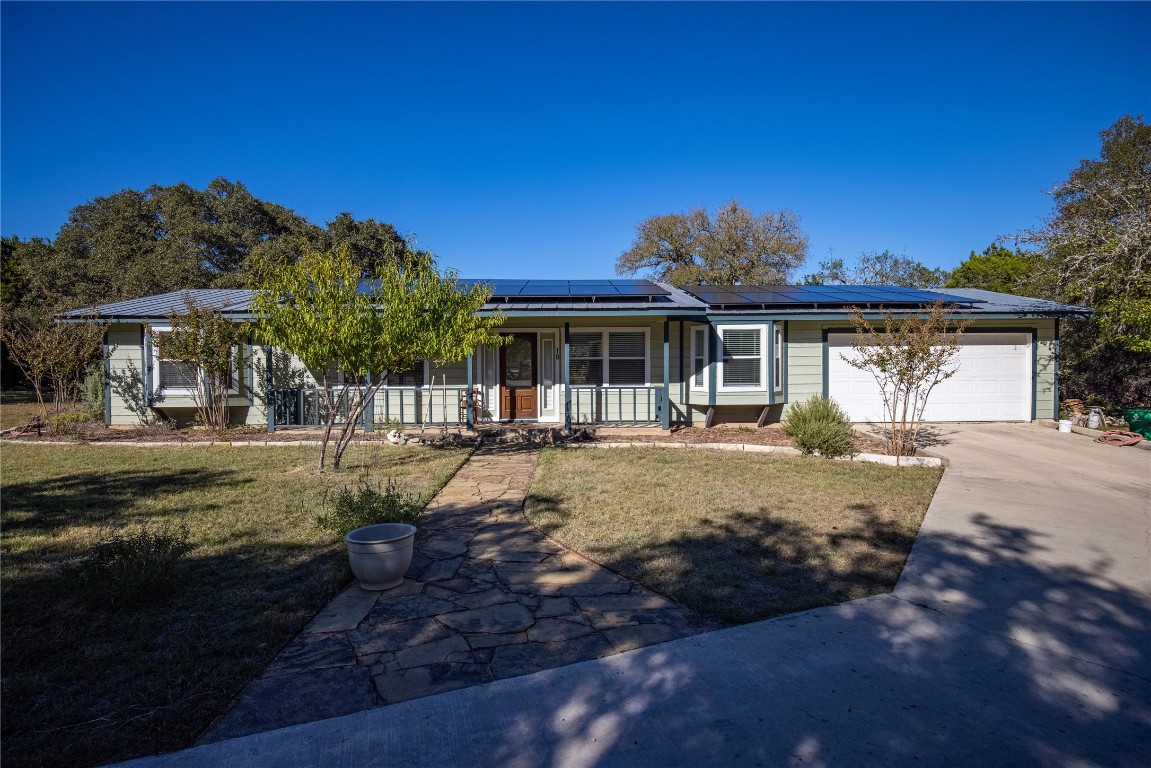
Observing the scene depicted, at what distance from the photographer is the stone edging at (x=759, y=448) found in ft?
31.8

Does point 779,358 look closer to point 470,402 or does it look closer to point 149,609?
point 470,402

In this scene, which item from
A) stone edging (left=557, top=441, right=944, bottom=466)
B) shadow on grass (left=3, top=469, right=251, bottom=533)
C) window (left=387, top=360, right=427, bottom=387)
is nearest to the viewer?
shadow on grass (left=3, top=469, right=251, bottom=533)

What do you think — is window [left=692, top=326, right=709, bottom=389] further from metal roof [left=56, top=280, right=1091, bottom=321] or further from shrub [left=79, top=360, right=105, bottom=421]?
shrub [left=79, top=360, right=105, bottom=421]

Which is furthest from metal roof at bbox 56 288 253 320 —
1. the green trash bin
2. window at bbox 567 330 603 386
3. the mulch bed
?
the green trash bin

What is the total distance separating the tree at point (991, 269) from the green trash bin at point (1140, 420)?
66.8ft

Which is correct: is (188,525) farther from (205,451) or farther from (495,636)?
(205,451)

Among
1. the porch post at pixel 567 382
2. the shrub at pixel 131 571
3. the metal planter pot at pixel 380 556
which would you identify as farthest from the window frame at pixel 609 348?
the shrub at pixel 131 571

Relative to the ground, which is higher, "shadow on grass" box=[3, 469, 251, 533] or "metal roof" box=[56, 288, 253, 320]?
"metal roof" box=[56, 288, 253, 320]

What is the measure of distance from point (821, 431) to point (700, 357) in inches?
156

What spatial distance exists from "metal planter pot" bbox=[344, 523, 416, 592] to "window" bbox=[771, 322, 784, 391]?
416 inches

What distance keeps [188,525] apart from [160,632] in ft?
8.65

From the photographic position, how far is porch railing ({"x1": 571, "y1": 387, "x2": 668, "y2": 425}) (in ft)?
45.4

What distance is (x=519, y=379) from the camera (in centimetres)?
1424

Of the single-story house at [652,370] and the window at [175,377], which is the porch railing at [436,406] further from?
the window at [175,377]
